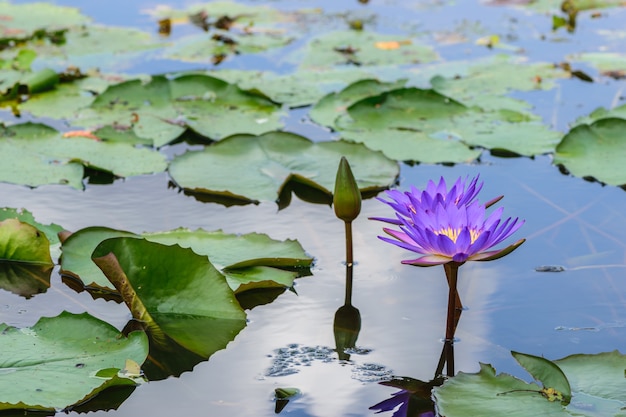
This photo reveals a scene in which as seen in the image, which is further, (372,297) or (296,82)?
(296,82)

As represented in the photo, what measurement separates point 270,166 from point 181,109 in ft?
3.02

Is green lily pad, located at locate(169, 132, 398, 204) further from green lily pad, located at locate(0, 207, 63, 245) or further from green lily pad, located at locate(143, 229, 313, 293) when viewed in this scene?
green lily pad, located at locate(0, 207, 63, 245)

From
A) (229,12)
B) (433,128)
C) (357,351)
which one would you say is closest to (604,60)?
(433,128)

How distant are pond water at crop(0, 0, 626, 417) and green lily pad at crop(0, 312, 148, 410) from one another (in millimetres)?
98

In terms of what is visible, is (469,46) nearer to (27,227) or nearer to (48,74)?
(48,74)

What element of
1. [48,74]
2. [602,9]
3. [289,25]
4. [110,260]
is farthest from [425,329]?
[602,9]

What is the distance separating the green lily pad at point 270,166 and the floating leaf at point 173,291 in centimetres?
85

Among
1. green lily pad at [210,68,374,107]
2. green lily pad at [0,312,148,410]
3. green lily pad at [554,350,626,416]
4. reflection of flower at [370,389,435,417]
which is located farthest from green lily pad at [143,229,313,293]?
→ green lily pad at [210,68,374,107]

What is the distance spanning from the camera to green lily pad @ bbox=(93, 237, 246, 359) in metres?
2.37

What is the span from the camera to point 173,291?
2.43 meters

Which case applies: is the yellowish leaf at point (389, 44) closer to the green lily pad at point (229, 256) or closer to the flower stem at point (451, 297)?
the green lily pad at point (229, 256)

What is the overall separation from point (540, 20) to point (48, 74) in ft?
11.1

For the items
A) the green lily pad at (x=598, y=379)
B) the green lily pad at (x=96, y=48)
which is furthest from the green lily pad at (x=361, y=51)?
the green lily pad at (x=598, y=379)

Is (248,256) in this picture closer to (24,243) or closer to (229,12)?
(24,243)
